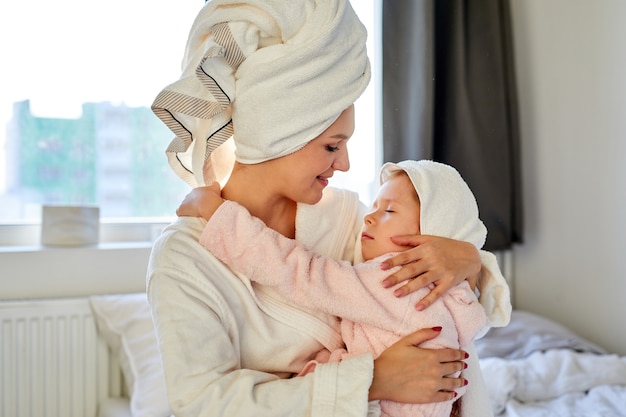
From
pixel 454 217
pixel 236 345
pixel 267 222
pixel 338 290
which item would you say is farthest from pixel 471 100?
pixel 236 345

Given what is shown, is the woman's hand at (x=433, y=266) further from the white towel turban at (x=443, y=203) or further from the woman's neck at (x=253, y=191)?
the woman's neck at (x=253, y=191)

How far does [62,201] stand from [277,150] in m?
1.65

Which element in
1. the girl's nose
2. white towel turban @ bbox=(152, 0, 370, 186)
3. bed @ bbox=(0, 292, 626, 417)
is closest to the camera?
white towel turban @ bbox=(152, 0, 370, 186)

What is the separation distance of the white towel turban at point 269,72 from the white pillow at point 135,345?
1.01m

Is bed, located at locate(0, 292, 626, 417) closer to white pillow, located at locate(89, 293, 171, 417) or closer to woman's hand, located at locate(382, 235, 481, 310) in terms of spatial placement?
white pillow, located at locate(89, 293, 171, 417)

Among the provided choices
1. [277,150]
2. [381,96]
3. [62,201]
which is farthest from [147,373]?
[381,96]

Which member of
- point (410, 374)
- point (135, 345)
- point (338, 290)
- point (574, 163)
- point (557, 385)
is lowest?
point (557, 385)

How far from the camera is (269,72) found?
1.10m

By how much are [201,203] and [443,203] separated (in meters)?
0.49

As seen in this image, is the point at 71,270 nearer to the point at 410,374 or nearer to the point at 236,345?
the point at 236,345

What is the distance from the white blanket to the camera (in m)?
1.89

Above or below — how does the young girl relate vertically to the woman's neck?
below

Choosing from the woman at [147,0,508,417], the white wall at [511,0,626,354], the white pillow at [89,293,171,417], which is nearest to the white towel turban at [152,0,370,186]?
the woman at [147,0,508,417]

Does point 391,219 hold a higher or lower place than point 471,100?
lower
